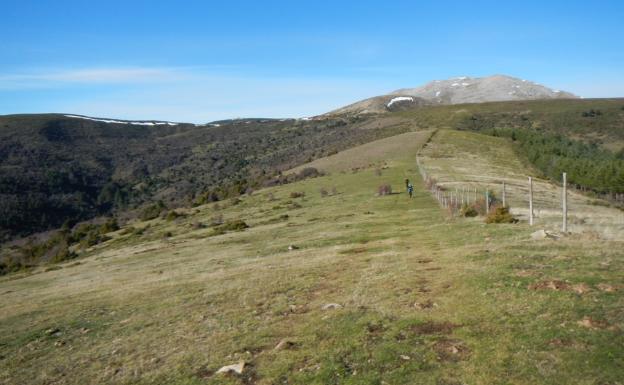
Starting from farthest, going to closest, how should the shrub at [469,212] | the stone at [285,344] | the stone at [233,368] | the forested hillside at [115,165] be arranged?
the forested hillside at [115,165], the shrub at [469,212], the stone at [285,344], the stone at [233,368]

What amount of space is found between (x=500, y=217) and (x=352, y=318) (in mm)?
13761

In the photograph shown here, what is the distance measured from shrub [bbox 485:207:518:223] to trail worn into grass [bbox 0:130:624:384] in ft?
4.13

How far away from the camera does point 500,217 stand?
22750mm

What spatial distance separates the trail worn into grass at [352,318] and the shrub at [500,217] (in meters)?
1.26

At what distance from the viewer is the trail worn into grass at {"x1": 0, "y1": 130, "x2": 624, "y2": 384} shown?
334 inches

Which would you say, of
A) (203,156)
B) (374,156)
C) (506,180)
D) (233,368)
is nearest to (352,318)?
(233,368)

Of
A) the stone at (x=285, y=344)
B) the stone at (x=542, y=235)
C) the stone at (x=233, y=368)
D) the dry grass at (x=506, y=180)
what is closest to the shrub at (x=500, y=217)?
the dry grass at (x=506, y=180)

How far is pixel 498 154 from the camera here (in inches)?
3575

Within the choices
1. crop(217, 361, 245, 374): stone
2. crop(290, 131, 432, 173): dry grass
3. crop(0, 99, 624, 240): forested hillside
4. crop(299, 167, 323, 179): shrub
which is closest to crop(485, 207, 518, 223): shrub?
crop(217, 361, 245, 374): stone

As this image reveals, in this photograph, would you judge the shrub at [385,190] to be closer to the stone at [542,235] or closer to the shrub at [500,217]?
the shrub at [500,217]

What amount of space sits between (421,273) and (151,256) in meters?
21.9

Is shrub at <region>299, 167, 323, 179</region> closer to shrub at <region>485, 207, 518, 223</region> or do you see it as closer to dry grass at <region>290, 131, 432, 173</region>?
dry grass at <region>290, 131, 432, 173</region>

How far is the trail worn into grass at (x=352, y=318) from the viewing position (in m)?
8.48

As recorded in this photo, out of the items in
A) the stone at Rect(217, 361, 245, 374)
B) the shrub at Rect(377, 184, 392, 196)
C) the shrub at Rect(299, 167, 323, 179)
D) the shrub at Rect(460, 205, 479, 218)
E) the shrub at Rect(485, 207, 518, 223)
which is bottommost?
the shrub at Rect(299, 167, 323, 179)
